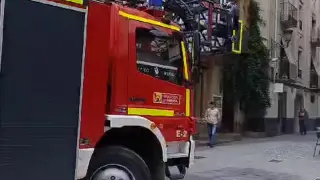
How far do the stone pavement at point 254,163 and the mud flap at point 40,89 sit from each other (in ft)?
16.5

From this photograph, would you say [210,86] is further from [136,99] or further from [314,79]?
[314,79]

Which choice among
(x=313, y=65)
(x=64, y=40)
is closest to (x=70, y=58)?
(x=64, y=40)

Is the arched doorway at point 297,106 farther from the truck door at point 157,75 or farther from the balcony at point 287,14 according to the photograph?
the truck door at point 157,75

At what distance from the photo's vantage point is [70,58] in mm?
5516

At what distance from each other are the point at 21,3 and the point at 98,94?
150cm

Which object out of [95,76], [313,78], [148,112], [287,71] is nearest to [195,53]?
[148,112]

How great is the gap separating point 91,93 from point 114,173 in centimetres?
112

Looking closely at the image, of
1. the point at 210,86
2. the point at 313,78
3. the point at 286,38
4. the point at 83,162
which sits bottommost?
the point at 83,162

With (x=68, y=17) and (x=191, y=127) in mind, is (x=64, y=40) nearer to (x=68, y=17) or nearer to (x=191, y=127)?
(x=68, y=17)

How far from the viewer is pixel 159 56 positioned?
690 centimetres

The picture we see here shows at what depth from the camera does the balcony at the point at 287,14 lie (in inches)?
1094

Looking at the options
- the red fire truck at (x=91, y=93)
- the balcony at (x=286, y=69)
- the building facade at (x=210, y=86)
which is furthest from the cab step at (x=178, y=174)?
the balcony at (x=286, y=69)

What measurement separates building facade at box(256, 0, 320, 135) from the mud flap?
64.0 feet

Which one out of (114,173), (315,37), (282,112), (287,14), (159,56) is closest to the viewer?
(114,173)
